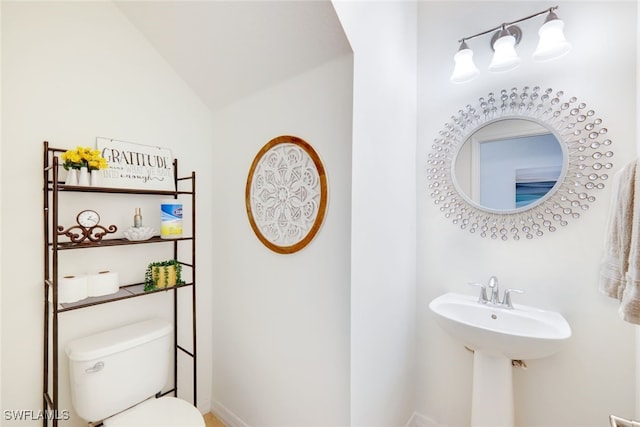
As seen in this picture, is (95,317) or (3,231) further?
(95,317)

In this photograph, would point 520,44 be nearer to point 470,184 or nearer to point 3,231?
point 470,184

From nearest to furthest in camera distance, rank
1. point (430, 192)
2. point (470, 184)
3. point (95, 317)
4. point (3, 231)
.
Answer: point (3, 231) < point (95, 317) < point (470, 184) < point (430, 192)

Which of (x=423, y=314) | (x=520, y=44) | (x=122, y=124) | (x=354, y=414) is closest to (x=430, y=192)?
(x=423, y=314)

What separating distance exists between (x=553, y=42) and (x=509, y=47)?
0.18m

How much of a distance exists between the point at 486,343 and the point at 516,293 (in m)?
0.42

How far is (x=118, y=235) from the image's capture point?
1.55 meters

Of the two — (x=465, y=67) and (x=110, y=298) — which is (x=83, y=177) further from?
(x=465, y=67)

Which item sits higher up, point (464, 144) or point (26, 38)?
point (26, 38)

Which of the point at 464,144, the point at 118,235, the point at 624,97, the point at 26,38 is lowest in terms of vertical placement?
the point at 118,235

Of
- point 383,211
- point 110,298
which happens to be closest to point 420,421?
point 383,211

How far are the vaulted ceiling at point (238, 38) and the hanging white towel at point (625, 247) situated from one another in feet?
3.51

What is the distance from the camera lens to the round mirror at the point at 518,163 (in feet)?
4.42

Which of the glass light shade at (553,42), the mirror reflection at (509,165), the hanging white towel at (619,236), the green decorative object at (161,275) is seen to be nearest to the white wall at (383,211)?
the mirror reflection at (509,165)

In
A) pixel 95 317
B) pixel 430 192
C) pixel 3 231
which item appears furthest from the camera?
pixel 430 192
